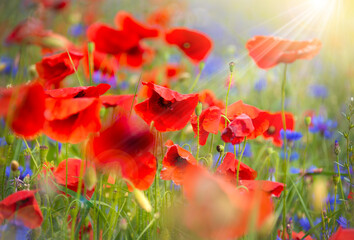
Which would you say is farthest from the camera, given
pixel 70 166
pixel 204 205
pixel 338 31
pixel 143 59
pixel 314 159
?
pixel 338 31

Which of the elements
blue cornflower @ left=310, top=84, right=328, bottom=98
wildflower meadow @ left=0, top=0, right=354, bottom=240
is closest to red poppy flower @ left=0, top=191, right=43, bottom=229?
wildflower meadow @ left=0, top=0, right=354, bottom=240

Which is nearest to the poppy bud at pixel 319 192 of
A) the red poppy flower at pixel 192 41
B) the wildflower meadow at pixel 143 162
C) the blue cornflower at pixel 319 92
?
the wildflower meadow at pixel 143 162

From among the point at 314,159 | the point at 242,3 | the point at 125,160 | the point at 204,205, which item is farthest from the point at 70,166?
the point at 242,3

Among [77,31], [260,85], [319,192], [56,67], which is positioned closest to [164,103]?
[56,67]

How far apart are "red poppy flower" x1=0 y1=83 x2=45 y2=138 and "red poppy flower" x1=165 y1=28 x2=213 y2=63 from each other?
748 mm

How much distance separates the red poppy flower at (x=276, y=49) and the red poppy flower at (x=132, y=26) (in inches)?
21.0

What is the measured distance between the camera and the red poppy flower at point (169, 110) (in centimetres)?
66

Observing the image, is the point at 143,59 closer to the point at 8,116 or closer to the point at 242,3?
the point at 8,116

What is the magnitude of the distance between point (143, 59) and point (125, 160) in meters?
0.97

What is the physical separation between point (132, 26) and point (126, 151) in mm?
752

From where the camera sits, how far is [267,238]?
77 centimetres

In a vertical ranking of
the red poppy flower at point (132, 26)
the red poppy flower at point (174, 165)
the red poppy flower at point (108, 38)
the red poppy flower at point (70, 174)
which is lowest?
the red poppy flower at point (70, 174)

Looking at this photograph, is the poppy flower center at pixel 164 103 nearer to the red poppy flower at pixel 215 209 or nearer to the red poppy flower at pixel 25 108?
the red poppy flower at pixel 25 108

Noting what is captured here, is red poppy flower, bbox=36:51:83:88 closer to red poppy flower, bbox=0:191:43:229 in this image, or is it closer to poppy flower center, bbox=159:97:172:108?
poppy flower center, bbox=159:97:172:108
